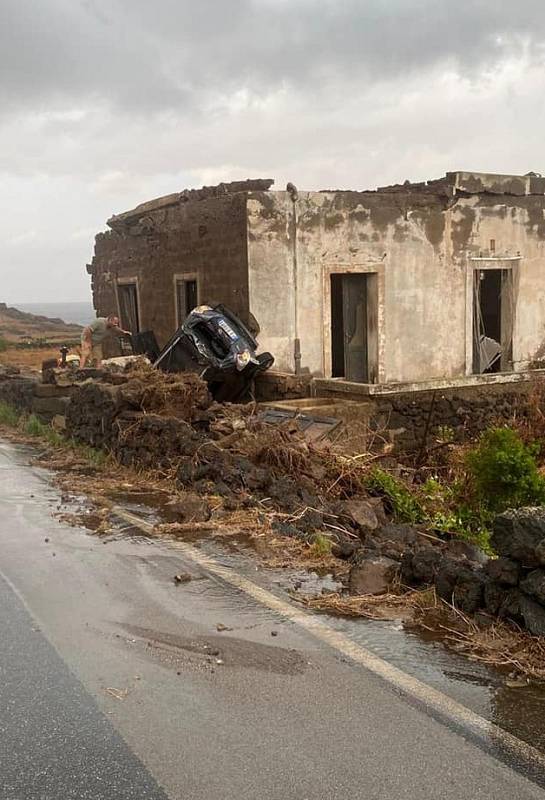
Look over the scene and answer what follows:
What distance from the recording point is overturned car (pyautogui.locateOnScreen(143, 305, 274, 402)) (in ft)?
45.3

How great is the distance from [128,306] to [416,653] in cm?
1624

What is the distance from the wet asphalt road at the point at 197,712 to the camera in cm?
333

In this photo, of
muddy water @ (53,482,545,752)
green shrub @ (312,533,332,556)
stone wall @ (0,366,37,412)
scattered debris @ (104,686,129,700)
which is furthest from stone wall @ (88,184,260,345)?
scattered debris @ (104,686,129,700)

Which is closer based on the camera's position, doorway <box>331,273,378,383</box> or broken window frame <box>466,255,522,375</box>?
doorway <box>331,273,378,383</box>

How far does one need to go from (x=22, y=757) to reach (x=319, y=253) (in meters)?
12.8

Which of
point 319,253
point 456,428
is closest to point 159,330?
point 319,253

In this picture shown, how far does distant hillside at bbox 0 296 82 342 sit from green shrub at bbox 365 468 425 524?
136 ft

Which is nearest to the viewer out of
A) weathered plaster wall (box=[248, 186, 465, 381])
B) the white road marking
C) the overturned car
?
the white road marking

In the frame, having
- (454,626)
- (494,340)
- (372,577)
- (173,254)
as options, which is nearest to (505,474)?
(372,577)

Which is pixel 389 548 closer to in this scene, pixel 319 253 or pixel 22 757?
pixel 22 757

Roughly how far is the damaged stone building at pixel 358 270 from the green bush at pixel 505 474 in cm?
430

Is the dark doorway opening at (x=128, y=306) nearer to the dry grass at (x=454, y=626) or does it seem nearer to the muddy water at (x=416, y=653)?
the muddy water at (x=416, y=653)

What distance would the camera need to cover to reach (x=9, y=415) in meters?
15.8

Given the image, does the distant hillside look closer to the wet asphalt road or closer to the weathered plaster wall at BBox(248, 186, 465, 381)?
the weathered plaster wall at BBox(248, 186, 465, 381)
